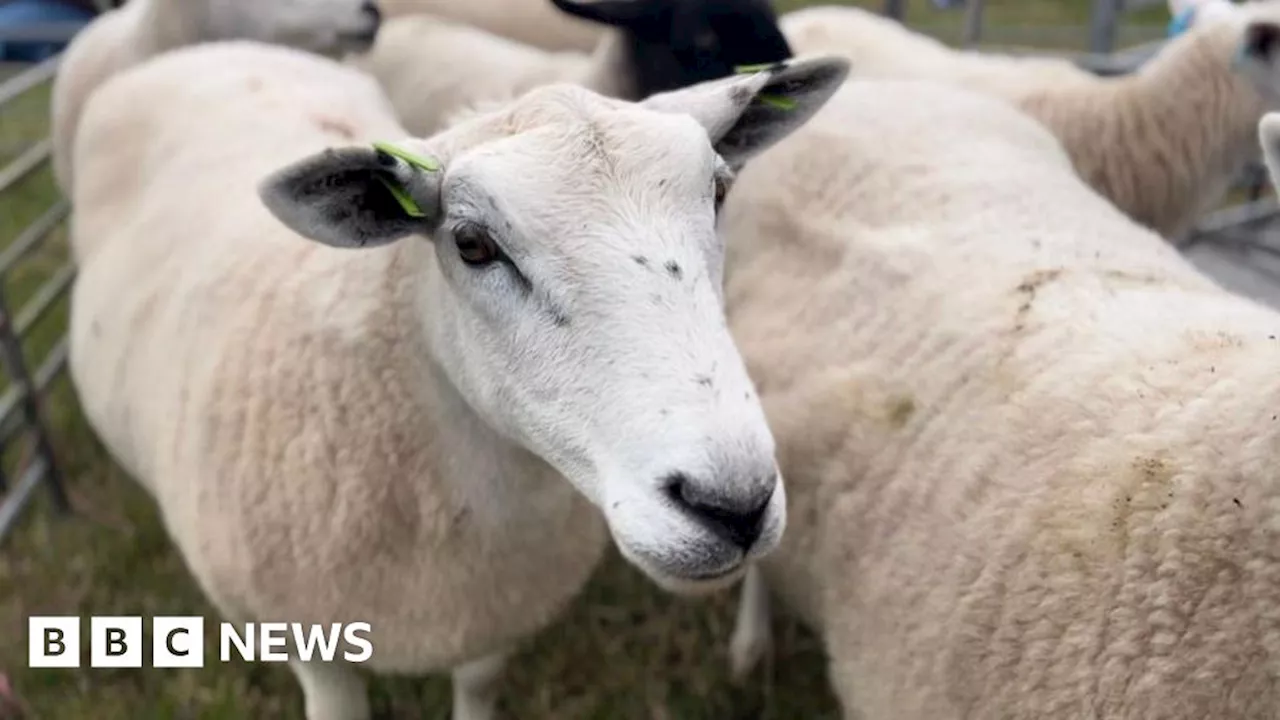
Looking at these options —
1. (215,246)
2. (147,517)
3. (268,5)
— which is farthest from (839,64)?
(268,5)

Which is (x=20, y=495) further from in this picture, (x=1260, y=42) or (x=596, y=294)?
(x=1260, y=42)

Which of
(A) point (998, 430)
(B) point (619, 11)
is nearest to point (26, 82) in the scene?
(B) point (619, 11)

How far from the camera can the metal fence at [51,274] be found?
11.4 ft

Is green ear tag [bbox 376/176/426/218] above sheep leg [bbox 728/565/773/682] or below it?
above

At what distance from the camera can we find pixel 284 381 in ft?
6.76

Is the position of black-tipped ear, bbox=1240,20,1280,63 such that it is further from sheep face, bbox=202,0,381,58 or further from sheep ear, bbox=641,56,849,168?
sheep face, bbox=202,0,381,58

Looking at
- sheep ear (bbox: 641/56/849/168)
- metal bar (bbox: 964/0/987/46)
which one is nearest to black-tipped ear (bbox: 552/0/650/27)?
sheep ear (bbox: 641/56/849/168)

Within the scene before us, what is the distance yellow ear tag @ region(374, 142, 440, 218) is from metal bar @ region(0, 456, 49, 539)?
2.32 metres

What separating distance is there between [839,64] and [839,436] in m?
0.69

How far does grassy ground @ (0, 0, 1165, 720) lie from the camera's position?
272 cm

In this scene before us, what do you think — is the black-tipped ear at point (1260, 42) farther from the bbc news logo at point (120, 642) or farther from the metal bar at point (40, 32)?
the metal bar at point (40, 32)

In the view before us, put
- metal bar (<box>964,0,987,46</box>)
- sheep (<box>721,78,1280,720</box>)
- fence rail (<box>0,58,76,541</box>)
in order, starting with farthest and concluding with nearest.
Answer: metal bar (<box>964,0,987,46</box>), fence rail (<box>0,58,76,541</box>), sheep (<box>721,78,1280,720</box>)

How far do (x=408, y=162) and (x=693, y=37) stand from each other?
1936 millimetres

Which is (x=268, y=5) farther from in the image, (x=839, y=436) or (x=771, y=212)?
(x=839, y=436)
